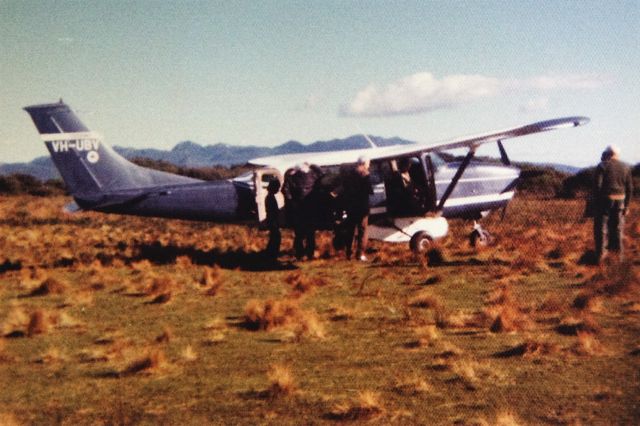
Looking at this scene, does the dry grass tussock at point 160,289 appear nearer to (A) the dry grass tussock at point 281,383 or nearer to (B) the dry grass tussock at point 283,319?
(B) the dry grass tussock at point 283,319

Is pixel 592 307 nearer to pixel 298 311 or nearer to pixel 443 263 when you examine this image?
pixel 298 311

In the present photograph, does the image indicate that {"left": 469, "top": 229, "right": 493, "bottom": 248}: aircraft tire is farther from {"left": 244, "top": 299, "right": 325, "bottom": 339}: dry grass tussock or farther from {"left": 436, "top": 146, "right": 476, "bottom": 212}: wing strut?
{"left": 244, "top": 299, "right": 325, "bottom": 339}: dry grass tussock

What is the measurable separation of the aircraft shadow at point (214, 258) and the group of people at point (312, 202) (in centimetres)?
38

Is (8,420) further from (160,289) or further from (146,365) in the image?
A: (160,289)

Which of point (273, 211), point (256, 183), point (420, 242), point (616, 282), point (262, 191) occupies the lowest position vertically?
point (420, 242)

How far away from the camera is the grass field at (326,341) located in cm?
451

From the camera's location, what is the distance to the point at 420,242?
521 inches

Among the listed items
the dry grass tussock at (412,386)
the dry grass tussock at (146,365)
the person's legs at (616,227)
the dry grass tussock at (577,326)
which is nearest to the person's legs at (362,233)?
the person's legs at (616,227)

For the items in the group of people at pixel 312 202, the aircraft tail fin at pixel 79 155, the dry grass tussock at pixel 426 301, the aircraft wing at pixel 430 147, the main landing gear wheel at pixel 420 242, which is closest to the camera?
Result: the dry grass tussock at pixel 426 301

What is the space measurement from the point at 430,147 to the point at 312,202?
9.60ft

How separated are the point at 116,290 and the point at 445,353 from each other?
608cm

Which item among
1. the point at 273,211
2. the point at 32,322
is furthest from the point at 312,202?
the point at 32,322

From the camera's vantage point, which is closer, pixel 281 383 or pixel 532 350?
pixel 281 383

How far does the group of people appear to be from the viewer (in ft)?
37.7
